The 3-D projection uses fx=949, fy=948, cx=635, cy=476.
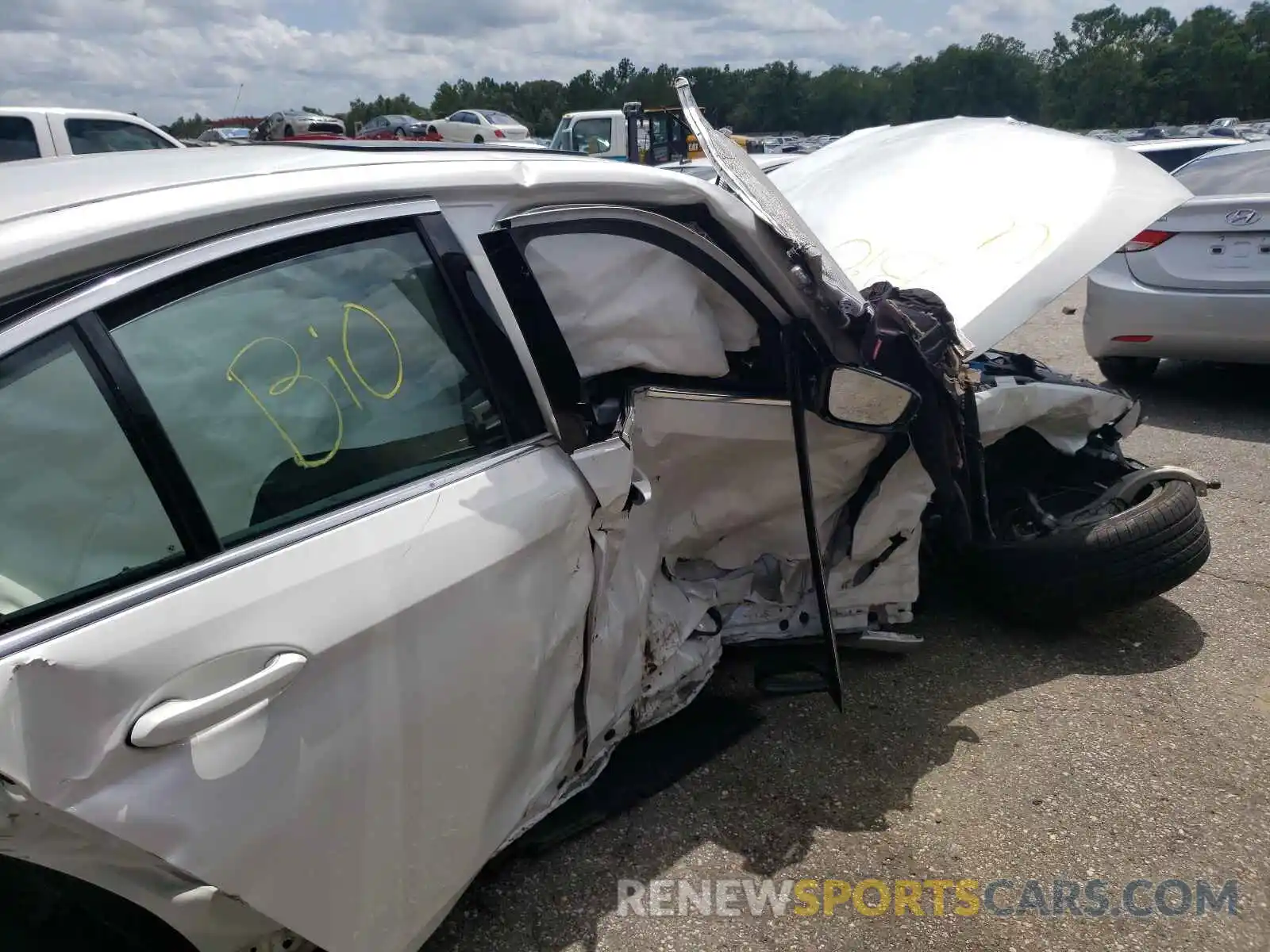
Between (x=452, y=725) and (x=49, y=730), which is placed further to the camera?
(x=452, y=725)

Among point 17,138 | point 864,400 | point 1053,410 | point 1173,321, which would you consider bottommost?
point 1173,321

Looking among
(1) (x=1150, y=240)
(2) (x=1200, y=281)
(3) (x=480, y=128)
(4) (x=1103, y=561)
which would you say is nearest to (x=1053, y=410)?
(4) (x=1103, y=561)

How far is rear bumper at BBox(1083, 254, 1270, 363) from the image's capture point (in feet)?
16.9

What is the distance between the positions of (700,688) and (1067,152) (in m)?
2.24

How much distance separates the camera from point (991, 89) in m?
69.4

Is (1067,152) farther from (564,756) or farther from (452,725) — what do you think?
(452,725)

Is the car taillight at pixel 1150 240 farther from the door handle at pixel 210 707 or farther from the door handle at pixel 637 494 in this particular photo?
the door handle at pixel 210 707

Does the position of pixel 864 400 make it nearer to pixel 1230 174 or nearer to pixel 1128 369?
pixel 1230 174

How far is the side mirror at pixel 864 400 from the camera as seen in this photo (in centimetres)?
241

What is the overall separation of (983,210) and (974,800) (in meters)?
1.92

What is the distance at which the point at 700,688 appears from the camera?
2.81 metres

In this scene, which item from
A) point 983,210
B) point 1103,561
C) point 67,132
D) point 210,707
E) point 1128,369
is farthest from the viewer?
point 67,132

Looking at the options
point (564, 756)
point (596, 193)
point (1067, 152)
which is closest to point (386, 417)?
point (596, 193)

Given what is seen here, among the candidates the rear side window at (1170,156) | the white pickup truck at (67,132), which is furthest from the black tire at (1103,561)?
the white pickup truck at (67,132)
